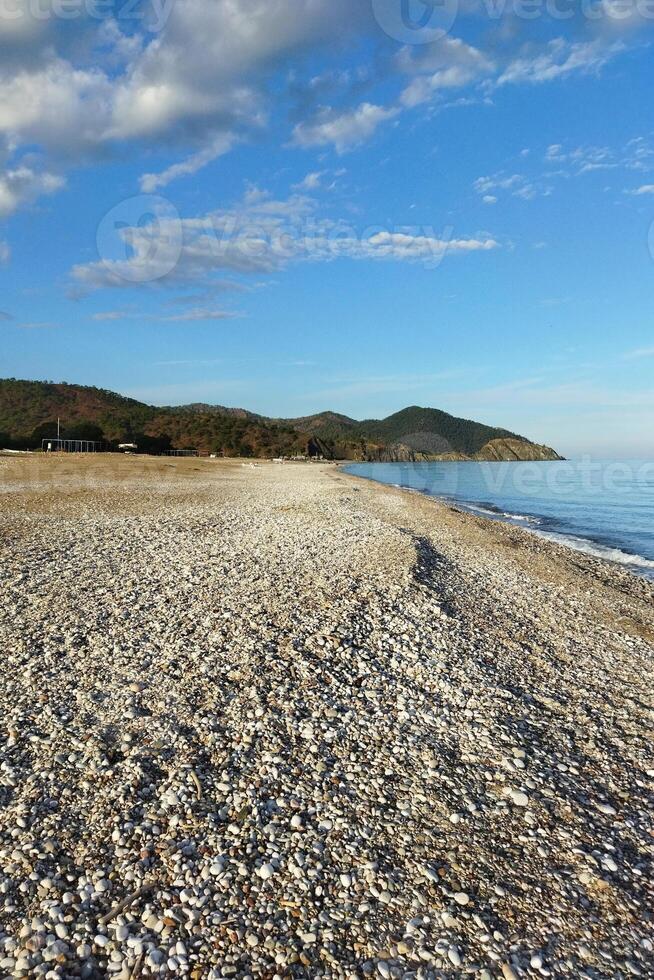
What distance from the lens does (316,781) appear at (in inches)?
225

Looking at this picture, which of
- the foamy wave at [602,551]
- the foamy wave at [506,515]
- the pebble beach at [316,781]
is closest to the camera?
the pebble beach at [316,781]

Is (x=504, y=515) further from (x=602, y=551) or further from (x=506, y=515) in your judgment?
(x=602, y=551)

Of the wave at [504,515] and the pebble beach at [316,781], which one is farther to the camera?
the wave at [504,515]

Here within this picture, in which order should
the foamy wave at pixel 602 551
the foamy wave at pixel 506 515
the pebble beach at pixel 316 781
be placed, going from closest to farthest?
the pebble beach at pixel 316 781, the foamy wave at pixel 602 551, the foamy wave at pixel 506 515

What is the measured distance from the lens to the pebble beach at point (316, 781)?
3.99m

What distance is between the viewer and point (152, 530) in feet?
61.4

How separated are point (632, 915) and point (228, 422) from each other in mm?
169474

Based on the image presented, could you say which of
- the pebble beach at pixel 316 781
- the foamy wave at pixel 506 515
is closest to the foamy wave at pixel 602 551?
the foamy wave at pixel 506 515

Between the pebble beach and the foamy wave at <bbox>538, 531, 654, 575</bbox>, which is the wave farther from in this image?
the pebble beach

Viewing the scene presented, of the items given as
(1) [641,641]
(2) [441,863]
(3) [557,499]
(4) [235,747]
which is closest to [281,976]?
(2) [441,863]

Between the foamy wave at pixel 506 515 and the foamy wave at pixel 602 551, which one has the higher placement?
the foamy wave at pixel 506 515

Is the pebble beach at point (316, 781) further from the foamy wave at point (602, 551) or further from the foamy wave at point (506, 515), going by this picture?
the foamy wave at point (506, 515)

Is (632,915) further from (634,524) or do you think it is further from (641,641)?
(634,524)

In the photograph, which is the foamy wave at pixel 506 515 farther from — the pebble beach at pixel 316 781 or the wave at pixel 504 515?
the pebble beach at pixel 316 781
